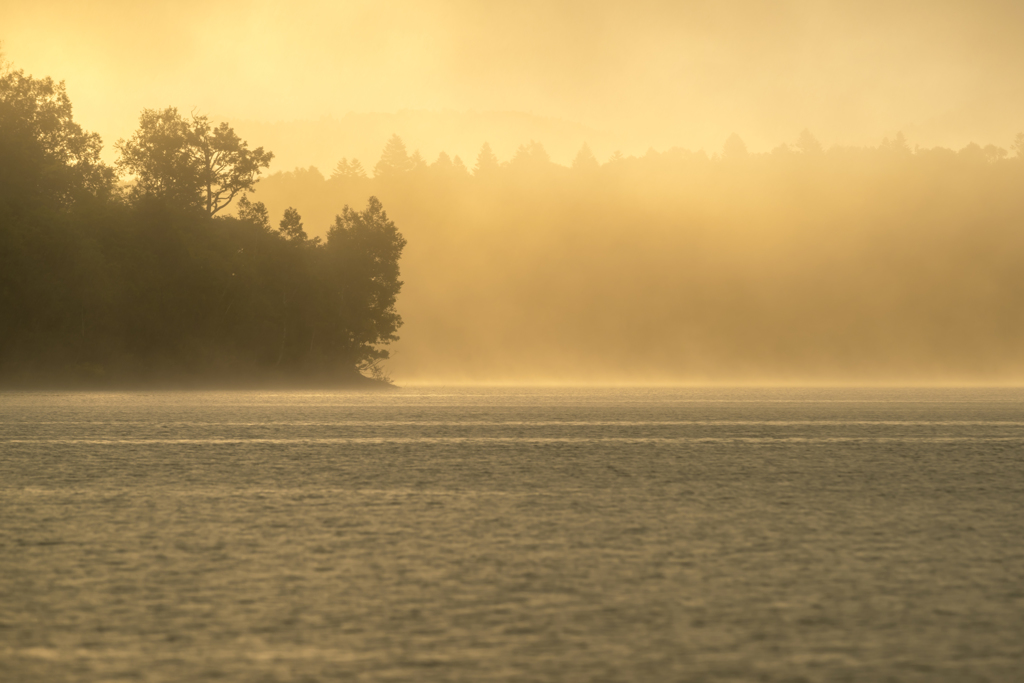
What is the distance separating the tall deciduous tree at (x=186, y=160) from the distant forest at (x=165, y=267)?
0.34 feet

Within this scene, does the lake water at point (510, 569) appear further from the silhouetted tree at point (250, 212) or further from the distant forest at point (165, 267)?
the silhouetted tree at point (250, 212)

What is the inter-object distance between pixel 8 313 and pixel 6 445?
52.1m

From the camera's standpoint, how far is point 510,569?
6980mm

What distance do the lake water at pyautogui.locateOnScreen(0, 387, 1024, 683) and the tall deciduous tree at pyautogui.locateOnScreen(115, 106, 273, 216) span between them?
64.5m

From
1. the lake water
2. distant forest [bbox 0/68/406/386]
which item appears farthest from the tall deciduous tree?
the lake water

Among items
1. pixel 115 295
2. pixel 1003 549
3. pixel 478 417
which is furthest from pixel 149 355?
pixel 1003 549

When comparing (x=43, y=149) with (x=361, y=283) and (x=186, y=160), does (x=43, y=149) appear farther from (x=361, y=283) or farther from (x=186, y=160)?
(x=361, y=283)

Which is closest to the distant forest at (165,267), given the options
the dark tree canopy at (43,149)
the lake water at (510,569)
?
the dark tree canopy at (43,149)

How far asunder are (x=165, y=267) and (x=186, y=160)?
8304 millimetres

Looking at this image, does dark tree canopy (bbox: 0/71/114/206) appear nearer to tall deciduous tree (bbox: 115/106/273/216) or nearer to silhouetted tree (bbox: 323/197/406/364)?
tall deciduous tree (bbox: 115/106/273/216)

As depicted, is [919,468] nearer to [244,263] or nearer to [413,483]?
[413,483]

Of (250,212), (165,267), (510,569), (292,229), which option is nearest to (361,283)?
(292,229)

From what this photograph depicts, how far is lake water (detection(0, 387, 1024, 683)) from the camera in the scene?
484cm

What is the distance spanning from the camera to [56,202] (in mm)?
70250
